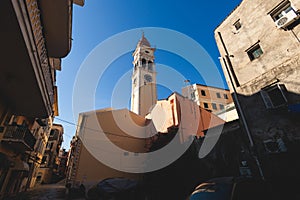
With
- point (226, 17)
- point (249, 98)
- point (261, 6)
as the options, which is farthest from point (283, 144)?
point (226, 17)

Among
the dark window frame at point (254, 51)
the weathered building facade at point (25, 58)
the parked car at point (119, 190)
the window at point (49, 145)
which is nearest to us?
the weathered building facade at point (25, 58)

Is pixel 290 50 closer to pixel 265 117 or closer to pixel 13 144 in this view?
pixel 265 117

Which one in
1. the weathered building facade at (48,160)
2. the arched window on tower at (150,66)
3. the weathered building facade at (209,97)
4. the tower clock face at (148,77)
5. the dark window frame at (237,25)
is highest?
the arched window on tower at (150,66)

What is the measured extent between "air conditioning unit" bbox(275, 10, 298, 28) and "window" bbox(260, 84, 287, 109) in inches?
126

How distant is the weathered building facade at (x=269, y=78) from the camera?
21.2ft

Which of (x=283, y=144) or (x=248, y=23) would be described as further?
(x=248, y=23)

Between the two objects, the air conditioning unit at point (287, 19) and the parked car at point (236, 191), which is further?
the air conditioning unit at point (287, 19)

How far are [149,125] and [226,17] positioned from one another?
16.2 meters

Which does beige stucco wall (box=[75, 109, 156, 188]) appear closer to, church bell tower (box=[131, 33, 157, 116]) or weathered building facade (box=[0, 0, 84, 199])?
weathered building facade (box=[0, 0, 84, 199])

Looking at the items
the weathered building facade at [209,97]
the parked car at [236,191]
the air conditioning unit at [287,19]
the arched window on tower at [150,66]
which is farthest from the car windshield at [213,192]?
the arched window on tower at [150,66]

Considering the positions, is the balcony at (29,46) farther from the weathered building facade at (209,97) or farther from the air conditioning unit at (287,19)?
the weathered building facade at (209,97)

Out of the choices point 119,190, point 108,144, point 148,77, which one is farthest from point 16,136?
point 148,77

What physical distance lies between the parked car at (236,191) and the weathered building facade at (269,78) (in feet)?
10.1

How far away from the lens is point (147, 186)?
12586mm
